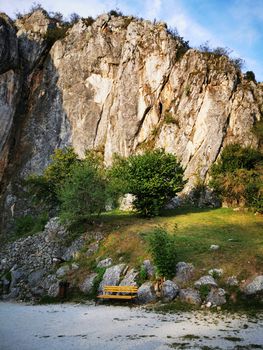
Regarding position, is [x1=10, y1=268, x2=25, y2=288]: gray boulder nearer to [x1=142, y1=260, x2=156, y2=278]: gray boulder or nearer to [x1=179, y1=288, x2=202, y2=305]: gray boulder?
[x1=142, y1=260, x2=156, y2=278]: gray boulder

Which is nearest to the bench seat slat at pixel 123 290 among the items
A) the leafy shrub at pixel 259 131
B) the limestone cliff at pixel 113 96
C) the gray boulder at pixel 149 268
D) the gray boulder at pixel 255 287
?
the gray boulder at pixel 149 268

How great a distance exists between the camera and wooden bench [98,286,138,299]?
51.3 feet

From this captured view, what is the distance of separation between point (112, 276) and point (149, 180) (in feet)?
39.9

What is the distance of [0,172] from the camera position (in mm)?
49438

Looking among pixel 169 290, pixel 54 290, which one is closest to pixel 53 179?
pixel 54 290

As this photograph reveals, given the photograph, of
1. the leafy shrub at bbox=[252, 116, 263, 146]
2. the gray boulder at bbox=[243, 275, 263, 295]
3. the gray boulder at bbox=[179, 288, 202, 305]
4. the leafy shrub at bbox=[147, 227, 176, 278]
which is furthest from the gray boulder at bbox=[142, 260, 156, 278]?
the leafy shrub at bbox=[252, 116, 263, 146]

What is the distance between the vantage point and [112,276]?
17719 millimetres

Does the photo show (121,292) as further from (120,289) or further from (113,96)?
(113,96)

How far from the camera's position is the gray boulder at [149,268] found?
16797mm

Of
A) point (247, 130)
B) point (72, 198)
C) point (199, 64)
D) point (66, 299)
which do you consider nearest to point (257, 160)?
point (247, 130)

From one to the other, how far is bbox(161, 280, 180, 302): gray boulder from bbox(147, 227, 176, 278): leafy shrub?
1.64 ft

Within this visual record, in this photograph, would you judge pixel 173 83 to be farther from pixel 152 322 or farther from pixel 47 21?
pixel 152 322

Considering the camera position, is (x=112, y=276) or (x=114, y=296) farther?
(x=112, y=276)

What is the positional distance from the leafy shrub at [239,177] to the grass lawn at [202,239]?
1.74 metres
